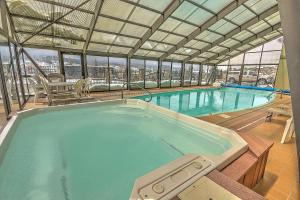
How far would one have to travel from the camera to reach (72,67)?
23.1ft

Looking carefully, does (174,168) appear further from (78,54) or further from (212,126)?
(78,54)

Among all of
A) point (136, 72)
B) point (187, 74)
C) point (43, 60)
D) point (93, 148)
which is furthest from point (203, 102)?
point (43, 60)

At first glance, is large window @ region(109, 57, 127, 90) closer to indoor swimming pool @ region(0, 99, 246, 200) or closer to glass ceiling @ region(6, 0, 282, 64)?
glass ceiling @ region(6, 0, 282, 64)

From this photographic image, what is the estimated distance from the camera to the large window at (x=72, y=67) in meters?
6.81

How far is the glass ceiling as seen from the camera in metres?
4.59

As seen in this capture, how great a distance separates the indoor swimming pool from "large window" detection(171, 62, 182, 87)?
736cm

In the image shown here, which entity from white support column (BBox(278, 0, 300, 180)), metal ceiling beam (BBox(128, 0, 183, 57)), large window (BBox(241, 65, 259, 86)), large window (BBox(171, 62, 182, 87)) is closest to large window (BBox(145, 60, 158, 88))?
large window (BBox(171, 62, 182, 87))

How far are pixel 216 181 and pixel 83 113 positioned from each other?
3.71 meters

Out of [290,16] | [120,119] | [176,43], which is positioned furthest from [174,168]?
[176,43]

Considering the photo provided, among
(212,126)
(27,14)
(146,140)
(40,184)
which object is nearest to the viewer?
(40,184)

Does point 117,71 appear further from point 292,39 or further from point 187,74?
point 292,39

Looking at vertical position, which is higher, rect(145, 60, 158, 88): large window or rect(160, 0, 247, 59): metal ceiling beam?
rect(160, 0, 247, 59): metal ceiling beam

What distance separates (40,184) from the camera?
5.92 feet

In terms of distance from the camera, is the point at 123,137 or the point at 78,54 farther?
the point at 78,54
